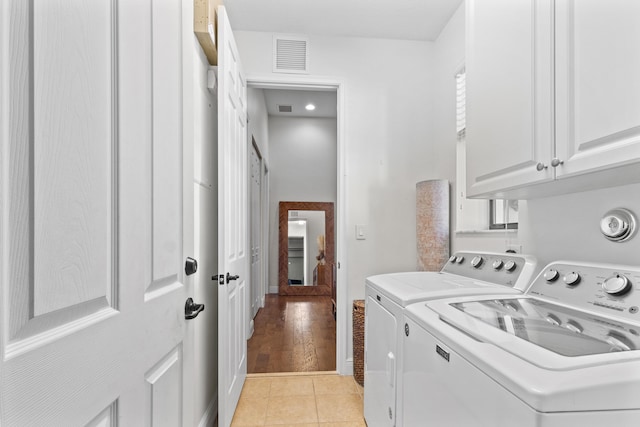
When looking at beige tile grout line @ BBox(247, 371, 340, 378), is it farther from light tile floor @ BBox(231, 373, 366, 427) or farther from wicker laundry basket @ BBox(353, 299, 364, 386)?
wicker laundry basket @ BBox(353, 299, 364, 386)

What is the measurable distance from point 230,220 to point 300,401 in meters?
1.28

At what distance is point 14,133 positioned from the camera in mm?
416

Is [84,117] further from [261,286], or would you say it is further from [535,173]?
[261,286]

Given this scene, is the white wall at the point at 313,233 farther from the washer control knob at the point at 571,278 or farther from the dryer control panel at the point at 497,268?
the washer control knob at the point at 571,278

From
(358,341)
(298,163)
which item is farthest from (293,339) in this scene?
(298,163)

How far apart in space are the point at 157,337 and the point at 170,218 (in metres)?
0.30

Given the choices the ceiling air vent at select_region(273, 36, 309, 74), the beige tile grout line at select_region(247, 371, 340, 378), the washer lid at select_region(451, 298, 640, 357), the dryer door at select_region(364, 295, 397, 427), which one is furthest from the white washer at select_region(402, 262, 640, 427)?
the ceiling air vent at select_region(273, 36, 309, 74)

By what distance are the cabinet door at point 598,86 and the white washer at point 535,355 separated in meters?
0.36

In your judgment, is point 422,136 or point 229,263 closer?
point 229,263

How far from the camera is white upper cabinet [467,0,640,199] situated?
0.84m

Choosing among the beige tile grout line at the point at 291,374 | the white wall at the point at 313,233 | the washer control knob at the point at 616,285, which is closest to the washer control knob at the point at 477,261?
the washer control knob at the point at 616,285

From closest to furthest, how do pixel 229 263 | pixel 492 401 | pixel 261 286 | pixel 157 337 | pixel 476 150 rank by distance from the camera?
pixel 492 401, pixel 157 337, pixel 476 150, pixel 229 263, pixel 261 286

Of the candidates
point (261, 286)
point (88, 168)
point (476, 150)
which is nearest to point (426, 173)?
point (476, 150)

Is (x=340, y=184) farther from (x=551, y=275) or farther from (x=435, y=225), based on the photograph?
(x=551, y=275)
